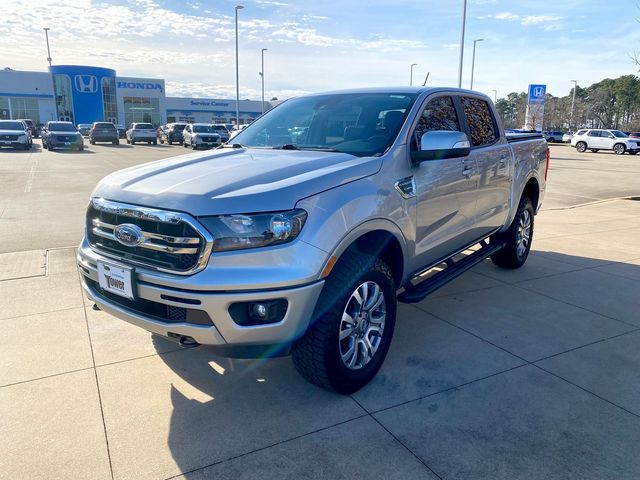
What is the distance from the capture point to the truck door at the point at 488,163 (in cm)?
465

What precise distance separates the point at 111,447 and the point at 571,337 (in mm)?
3563

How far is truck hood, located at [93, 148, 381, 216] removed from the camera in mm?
2629

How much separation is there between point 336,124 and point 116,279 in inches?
81.8

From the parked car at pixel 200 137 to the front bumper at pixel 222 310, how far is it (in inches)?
1096

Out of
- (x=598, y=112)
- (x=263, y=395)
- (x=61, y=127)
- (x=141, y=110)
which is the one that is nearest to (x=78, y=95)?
(x=141, y=110)

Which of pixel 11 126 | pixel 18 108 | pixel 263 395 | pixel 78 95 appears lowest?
pixel 263 395

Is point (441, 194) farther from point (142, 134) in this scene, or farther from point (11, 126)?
point (142, 134)

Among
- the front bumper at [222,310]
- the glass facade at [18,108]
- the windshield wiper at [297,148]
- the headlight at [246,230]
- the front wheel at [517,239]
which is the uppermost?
the glass facade at [18,108]

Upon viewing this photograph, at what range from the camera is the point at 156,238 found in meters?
2.74

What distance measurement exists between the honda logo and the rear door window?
69092 mm

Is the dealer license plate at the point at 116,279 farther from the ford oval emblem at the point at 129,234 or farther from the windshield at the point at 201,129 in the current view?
the windshield at the point at 201,129

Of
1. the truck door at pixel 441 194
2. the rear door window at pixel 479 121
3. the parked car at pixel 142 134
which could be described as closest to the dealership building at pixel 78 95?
the parked car at pixel 142 134

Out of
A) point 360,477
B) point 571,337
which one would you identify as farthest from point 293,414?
point 571,337

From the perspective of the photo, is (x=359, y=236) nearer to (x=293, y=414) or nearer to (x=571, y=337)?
(x=293, y=414)
